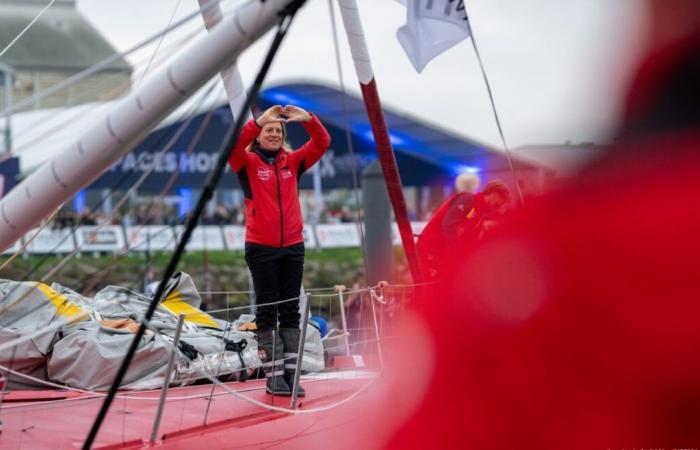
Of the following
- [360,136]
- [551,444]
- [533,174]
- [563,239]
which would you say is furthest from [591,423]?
[360,136]

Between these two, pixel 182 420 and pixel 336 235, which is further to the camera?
pixel 336 235

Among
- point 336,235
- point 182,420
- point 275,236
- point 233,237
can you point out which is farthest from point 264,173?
point 336,235

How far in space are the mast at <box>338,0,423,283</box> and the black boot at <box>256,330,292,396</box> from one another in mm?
1788

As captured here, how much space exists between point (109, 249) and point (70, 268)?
0.99 metres

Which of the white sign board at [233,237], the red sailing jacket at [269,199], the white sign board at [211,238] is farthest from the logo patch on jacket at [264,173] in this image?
the white sign board at [233,237]

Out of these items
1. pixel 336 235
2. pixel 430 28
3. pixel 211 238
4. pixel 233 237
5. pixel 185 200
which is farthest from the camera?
pixel 185 200

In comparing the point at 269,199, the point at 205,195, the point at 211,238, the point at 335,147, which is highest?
the point at 335,147

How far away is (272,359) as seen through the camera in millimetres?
5531

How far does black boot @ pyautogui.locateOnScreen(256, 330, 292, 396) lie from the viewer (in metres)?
5.55

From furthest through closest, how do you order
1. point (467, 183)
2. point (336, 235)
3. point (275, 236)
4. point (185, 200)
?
point (185, 200) → point (336, 235) → point (467, 183) → point (275, 236)

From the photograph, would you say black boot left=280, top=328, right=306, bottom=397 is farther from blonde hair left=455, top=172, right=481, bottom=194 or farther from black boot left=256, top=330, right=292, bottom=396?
blonde hair left=455, top=172, right=481, bottom=194

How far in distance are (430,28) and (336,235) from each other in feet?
61.3

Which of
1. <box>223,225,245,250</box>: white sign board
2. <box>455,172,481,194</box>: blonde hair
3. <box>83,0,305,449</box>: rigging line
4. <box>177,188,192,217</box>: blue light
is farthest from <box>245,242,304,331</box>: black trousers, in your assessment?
<box>177,188,192,217</box>: blue light

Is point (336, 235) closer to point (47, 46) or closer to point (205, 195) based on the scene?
point (205, 195)
